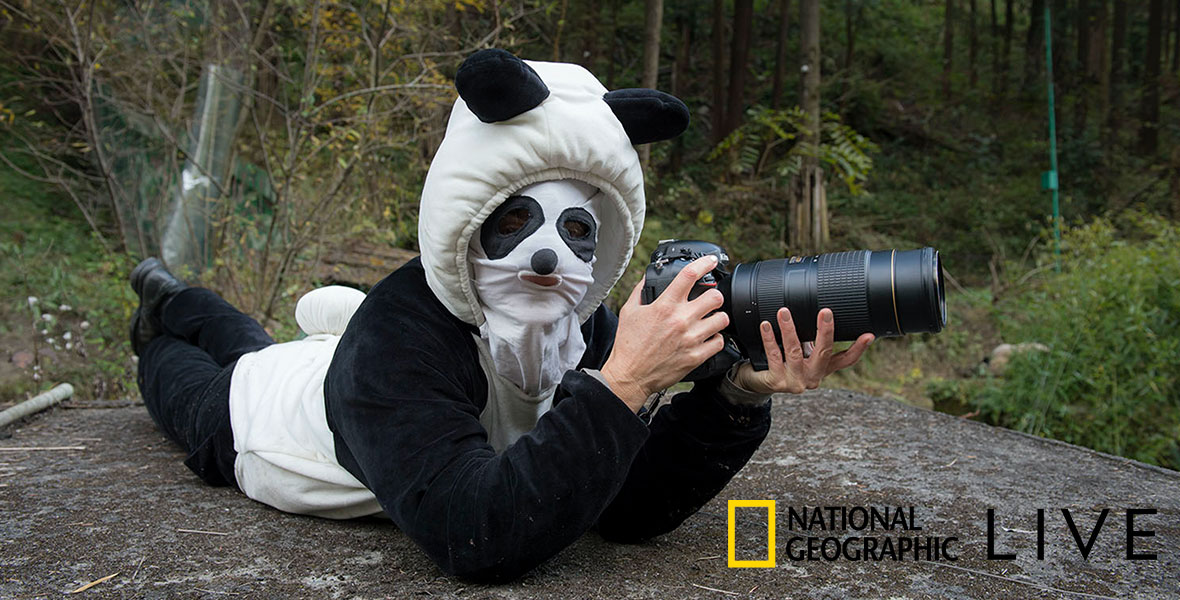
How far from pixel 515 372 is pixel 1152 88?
14150 millimetres

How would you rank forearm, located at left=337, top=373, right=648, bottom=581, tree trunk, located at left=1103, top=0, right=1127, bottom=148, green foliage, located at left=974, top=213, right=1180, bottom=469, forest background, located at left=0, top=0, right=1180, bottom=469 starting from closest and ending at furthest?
forearm, located at left=337, top=373, right=648, bottom=581 → green foliage, located at left=974, top=213, right=1180, bottom=469 → forest background, located at left=0, top=0, right=1180, bottom=469 → tree trunk, located at left=1103, top=0, right=1127, bottom=148

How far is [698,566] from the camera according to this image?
195 cm

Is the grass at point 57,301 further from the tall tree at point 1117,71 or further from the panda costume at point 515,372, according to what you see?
the tall tree at point 1117,71

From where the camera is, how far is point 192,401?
288cm

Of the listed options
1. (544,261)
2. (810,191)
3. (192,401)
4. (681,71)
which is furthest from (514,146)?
(681,71)

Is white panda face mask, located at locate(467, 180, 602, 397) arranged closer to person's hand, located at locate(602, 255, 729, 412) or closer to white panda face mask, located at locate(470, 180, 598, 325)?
white panda face mask, located at locate(470, 180, 598, 325)

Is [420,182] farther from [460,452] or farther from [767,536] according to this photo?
[460,452]

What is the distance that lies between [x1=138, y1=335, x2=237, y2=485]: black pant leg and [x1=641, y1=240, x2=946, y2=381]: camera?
1417 mm

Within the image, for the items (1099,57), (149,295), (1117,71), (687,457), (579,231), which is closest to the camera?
(579,231)

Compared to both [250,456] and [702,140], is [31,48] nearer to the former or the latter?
[250,456]

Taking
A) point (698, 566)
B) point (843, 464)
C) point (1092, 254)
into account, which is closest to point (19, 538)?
point (698, 566)

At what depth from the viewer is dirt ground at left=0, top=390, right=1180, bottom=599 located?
182cm

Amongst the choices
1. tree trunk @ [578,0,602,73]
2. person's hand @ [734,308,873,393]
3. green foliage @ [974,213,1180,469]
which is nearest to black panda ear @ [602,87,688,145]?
person's hand @ [734,308,873,393]

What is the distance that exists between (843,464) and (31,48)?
751cm
